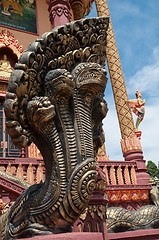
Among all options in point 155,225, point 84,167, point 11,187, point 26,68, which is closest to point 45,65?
point 26,68

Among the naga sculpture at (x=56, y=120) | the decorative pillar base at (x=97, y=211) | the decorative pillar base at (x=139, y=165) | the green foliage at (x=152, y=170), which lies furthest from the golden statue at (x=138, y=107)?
the green foliage at (x=152, y=170)

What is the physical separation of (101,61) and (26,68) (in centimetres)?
66

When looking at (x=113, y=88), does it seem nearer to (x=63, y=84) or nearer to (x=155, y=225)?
(x=155, y=225)

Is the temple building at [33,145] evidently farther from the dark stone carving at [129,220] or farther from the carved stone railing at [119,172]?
the dark stone carving at [129,220]

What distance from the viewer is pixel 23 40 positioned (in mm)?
8781

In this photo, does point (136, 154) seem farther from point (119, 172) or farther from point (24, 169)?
point (24, 169)

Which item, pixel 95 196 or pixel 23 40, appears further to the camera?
pixel 23 40

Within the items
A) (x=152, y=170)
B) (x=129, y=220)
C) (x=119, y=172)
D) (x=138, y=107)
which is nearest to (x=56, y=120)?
(x=129, y=220)

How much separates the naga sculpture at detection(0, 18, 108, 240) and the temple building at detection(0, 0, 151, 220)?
2.12 meters

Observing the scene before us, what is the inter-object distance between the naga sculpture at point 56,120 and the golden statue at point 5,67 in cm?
690

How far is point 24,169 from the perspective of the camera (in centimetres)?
519

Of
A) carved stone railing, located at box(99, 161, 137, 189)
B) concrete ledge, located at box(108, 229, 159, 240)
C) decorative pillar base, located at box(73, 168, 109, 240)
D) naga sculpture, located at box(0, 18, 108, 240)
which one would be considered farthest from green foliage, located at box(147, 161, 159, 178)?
naga sculpture, located at box(0, 18, 108, 240)

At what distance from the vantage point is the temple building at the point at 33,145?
5176mm

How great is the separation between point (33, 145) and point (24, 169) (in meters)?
2.11
